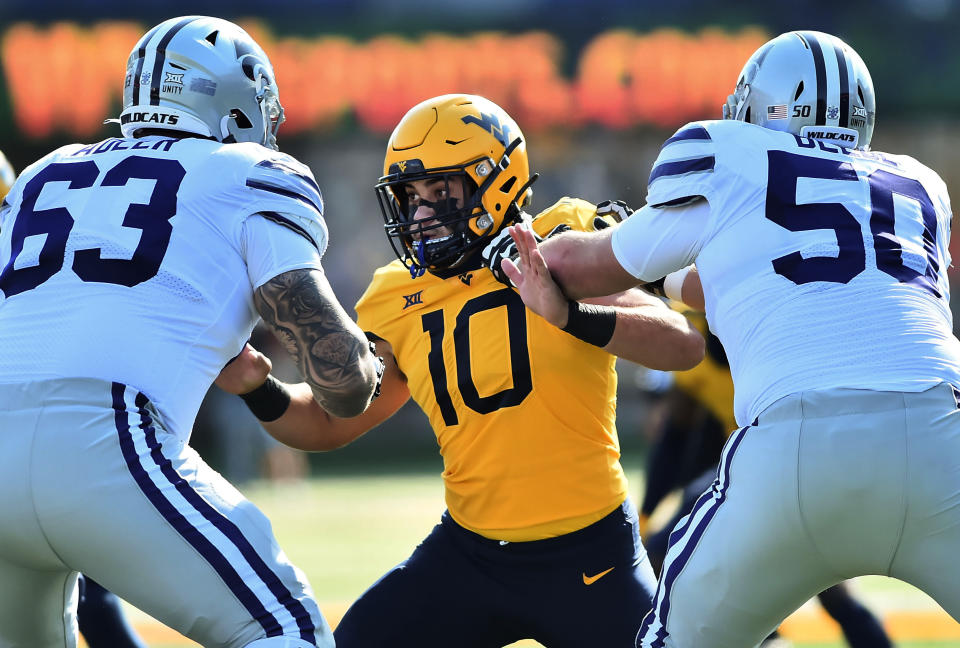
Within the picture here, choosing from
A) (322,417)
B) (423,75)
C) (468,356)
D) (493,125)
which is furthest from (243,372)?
(423,75)

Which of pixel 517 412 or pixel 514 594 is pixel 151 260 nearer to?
pixel 517 412

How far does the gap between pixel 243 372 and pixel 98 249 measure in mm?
792

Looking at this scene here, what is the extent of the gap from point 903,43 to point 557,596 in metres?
14.4

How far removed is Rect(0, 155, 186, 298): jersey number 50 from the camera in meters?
2.80

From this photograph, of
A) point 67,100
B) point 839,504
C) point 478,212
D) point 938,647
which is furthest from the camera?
point 67,100

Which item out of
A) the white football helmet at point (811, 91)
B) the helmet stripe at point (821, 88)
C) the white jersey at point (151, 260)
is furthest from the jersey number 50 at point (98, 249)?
the helmet stripe at point (821, 88)

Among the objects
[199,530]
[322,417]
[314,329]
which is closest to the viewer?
[199,530]

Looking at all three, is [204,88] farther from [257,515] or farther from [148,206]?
[257,515]

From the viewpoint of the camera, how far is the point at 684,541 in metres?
2.77

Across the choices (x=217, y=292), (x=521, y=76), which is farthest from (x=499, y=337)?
(x=521, y=76)

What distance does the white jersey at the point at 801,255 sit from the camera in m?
2.71

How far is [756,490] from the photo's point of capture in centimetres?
264

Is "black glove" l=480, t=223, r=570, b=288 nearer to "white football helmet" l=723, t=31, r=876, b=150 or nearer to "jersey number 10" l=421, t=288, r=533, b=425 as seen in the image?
"jersey number 10" l=421, t=288, r=533, b=425

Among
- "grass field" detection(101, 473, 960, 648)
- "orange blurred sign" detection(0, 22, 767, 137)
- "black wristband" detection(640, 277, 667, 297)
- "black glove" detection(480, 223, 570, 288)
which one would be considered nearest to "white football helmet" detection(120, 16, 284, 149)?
"black glove" detection(480, 223, 570, 288)
